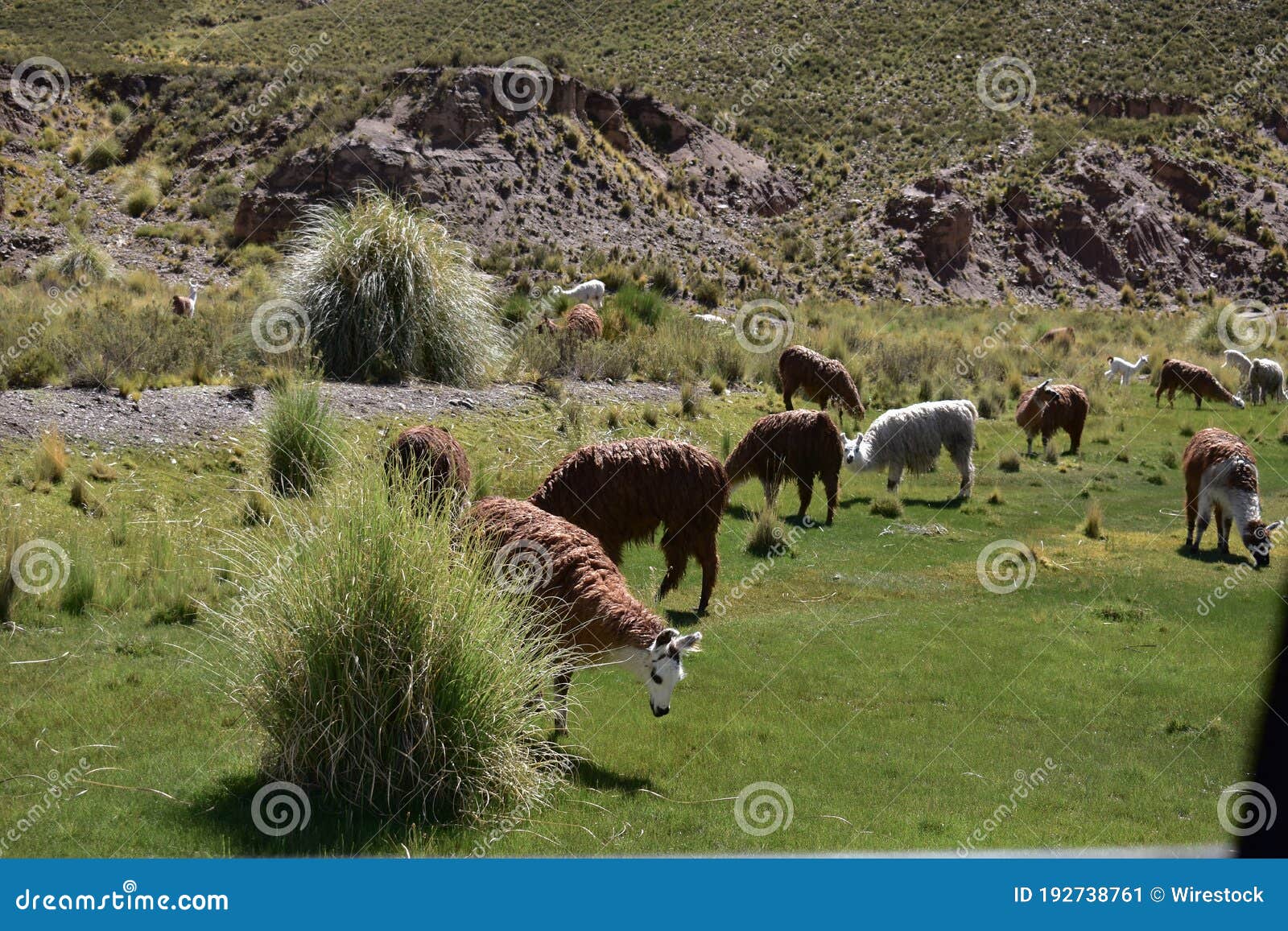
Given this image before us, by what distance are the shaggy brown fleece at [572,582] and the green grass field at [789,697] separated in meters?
0.79

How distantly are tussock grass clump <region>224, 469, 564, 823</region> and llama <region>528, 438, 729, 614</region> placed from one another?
316cm

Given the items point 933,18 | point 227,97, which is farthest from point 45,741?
point 933,18

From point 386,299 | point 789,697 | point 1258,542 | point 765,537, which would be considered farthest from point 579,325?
point 789,697

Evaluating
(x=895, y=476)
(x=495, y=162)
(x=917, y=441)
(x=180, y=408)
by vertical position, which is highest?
(x=495, y=162)

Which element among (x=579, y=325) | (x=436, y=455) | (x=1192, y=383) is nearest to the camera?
(x=436, y=455)

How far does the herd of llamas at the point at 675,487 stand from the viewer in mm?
7152

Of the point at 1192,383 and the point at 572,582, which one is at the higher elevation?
the point at 572,582

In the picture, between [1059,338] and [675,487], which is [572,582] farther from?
[1059,338]

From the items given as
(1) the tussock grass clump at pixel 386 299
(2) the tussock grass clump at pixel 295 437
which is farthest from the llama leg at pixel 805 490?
(1) the tussock grass clump at pixel 386 299

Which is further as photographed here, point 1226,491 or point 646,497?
point 1226,491

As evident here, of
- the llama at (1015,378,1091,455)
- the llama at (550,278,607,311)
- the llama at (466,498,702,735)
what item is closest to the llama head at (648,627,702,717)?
the llama at (466,498,702,735)

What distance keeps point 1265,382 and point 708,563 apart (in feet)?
72.8

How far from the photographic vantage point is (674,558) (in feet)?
34.9

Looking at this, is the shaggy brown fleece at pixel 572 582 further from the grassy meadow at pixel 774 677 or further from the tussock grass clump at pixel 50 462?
the tussock grass clump at pixel 50 462
